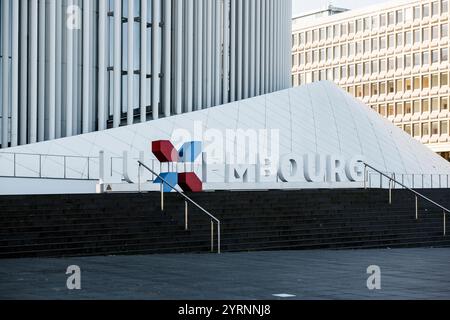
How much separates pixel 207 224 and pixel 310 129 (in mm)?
24709

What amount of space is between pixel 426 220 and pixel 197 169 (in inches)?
540

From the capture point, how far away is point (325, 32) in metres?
102

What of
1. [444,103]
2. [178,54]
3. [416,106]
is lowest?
[178,54]

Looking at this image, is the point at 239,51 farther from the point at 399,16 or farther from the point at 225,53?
the point at 399,16

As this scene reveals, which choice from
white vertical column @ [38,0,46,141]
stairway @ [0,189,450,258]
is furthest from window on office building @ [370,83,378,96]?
stairway @ [0,189,450,258]

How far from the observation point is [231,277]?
47.5 feet

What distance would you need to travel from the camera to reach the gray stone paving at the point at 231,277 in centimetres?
1194

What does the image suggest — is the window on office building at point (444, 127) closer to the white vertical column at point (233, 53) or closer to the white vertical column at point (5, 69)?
the white vertical column at point (233, 53)

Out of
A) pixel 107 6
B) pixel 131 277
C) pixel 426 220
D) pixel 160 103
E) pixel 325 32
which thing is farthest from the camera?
pixel 325 32

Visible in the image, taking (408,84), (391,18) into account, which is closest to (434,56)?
(408,84)

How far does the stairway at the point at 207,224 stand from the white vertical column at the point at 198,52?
688 inches

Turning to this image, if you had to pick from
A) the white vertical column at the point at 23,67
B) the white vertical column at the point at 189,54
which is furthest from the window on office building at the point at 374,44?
the white vertical column at the point at 23,67
